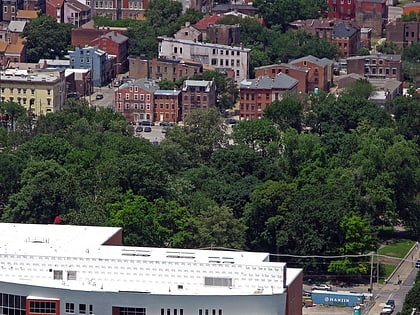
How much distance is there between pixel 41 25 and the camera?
115 m

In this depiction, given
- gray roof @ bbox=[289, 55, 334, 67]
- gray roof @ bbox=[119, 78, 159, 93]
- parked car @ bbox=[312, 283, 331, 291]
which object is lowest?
parked car @ bbox=[312, 283, 331, 291]

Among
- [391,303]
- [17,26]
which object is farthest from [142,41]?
[391,303]

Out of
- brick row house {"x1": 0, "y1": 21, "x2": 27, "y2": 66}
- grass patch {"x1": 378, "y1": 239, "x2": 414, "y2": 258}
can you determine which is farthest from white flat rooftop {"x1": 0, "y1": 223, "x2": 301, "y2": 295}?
brick row house {"x1": 0, "y1": 21, "x2": 27, "y2": 66}

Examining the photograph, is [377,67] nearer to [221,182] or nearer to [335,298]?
[221,182]

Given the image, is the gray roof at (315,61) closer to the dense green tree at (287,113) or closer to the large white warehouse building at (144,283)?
the dense green tree at (287,113)

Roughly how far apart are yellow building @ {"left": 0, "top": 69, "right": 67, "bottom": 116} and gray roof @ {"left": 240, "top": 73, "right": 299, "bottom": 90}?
9944mm

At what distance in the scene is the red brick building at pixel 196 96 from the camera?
99.6m

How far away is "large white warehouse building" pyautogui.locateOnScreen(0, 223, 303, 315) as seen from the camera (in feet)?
140

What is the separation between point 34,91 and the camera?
9981 centimetres

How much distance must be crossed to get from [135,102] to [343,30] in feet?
71.2

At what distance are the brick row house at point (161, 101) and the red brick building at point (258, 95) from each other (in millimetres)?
1725

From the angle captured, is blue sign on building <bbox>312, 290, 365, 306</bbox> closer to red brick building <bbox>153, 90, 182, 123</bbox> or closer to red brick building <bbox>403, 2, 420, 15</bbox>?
red brick building <bbox>153, 90, 182, 123</bbox>

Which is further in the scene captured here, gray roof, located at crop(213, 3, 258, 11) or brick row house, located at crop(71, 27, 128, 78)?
gray roof, located at crop(213, 3, 258, 11)

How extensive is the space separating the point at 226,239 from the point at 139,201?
11.2ft
